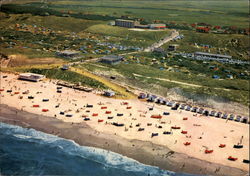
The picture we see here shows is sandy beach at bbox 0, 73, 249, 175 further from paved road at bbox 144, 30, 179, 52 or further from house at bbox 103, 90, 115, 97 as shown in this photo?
paved road at bbox 144, 30, 179, 52

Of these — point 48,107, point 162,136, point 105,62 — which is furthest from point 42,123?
point 105,62

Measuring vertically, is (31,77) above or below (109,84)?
above

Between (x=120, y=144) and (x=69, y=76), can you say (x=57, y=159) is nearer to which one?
(x=120, y=144)

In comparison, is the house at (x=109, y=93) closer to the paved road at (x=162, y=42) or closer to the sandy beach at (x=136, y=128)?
the sandy beach at (x=136, y=128)

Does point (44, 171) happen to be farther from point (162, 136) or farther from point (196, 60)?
point (196, 60)

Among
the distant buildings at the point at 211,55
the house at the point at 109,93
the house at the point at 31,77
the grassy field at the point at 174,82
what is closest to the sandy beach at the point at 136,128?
the house at the point at 109,93

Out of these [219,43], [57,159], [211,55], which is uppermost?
[219,43]

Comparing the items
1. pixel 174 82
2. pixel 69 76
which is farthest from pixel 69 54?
pixel 174 82
